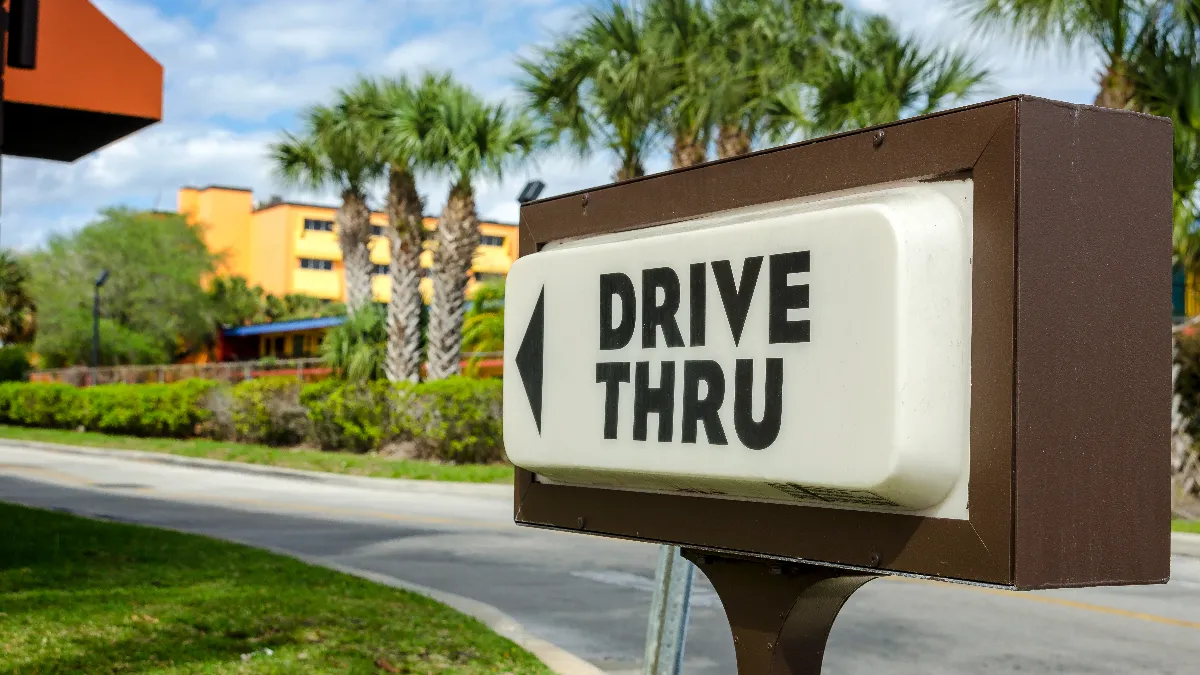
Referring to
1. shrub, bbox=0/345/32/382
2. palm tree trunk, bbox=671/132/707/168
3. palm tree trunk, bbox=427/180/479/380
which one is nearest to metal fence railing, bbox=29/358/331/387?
shrub, bbox=0/345/32/382

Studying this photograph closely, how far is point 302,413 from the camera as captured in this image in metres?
28.2

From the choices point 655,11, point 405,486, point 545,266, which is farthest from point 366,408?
A: point 545,266

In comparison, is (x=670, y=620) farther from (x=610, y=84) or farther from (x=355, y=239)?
(x=355, y=239)

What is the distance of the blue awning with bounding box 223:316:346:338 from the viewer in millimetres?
52000

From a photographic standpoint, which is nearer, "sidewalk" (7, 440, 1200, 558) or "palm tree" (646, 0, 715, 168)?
"sidewalk" (7, 440, 1200, 558)

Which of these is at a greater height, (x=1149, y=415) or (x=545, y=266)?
(x=545, y=266)

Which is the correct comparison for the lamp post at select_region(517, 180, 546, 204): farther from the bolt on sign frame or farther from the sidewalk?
the bolt on sign frame

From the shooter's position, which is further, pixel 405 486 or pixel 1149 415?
pixel 405 486

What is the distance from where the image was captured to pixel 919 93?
59.6 ft

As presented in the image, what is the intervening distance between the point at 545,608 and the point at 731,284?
731 cm

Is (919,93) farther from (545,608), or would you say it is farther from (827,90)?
(545,608)

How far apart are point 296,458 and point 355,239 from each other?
30.2 feet

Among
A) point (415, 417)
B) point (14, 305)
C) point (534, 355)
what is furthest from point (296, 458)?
point (14, 305)

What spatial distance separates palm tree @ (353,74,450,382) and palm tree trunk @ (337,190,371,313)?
4.56m
